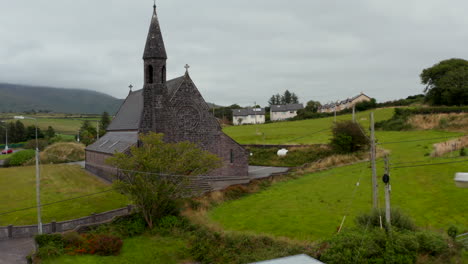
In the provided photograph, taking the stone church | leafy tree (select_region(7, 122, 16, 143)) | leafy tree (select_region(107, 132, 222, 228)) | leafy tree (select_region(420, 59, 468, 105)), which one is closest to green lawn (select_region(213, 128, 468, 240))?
leafy tree (select_region(107, 132, 222, 228))

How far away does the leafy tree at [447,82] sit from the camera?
64.9m

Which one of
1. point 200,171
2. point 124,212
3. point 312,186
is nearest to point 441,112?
point 312,186

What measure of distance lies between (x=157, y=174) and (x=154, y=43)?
1679 cm

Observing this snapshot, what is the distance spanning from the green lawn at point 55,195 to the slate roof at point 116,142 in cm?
389

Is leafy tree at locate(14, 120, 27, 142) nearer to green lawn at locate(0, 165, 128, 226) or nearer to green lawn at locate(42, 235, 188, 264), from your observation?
green lawn at locate(0, 165, 128, 226)

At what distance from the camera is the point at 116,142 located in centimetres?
4381

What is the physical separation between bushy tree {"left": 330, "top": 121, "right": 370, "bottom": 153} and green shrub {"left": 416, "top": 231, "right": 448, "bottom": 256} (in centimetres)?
2880

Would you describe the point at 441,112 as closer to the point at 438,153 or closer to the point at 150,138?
the point at 438,153

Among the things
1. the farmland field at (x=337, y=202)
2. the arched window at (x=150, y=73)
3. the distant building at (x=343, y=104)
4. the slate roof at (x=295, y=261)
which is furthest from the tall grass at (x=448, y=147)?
the distant building at (x=343, y=104)

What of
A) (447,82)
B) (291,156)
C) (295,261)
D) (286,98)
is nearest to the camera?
(295,261)

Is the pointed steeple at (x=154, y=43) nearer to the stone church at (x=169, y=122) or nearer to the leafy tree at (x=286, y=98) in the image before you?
the stone church at (x=169, y=122)

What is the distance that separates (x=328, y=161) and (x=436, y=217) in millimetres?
21008

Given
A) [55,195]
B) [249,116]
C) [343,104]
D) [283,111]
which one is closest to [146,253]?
[55,195]

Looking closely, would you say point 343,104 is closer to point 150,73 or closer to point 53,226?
point 150,73
